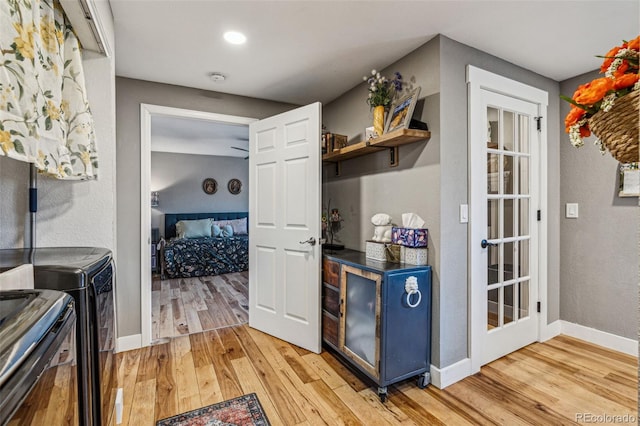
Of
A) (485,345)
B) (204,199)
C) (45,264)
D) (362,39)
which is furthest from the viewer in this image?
(204,199)

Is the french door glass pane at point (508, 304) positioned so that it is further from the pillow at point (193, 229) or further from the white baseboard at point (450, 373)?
the pillow at point (193, 229)

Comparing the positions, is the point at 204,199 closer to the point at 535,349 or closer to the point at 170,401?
the point at 170,401

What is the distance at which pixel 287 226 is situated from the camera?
270cm

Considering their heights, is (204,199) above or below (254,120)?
below

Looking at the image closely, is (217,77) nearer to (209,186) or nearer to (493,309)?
(493,309)

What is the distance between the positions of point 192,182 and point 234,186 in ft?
2.98

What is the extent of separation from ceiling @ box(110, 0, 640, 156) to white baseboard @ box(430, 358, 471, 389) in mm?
2195

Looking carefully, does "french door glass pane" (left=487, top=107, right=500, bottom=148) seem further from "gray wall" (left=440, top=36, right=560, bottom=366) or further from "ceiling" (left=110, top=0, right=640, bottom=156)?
"ceiling" (left=110, top=0, right=640, bottom=156)

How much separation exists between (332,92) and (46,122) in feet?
8.01

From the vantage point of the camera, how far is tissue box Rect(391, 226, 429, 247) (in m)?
2.08

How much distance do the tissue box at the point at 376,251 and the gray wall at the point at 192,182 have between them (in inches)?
210

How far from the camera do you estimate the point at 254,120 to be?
10.2 feet

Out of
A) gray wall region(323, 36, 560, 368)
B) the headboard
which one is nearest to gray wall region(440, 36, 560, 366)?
gray wall region(323, 36, 560, 368)

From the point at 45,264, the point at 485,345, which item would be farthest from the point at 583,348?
the point at 45,264
